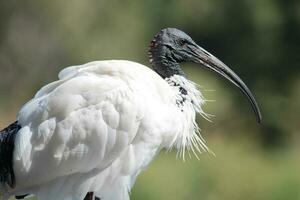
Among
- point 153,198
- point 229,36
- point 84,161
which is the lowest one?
point 153,198

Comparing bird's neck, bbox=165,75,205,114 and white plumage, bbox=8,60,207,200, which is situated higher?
bird's neck, bbox=165,75,205,114

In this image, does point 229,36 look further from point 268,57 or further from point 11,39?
point 11,39

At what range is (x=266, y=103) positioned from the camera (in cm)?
1267

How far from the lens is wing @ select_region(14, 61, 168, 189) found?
5.59 metres

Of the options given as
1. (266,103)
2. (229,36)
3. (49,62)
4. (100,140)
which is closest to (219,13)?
(229,36)

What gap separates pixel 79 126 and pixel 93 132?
0.08m

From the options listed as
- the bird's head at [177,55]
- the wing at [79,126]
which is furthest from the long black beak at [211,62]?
the wing at [79,126]

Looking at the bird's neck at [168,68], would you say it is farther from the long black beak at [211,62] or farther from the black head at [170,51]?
the long black beak at [211,62]

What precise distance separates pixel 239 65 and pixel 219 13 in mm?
802

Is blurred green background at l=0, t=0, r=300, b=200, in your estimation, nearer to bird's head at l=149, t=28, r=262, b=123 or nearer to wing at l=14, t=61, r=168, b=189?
bird's head at l=149, t=28, r=262, b=123

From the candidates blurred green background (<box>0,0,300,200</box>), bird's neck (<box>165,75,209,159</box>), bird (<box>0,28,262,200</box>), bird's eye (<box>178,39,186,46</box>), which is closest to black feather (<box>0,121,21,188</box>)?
bird (<box>0,28,262,200</box>)

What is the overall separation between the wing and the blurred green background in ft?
18.0

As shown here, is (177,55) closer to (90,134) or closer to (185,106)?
(185,106)

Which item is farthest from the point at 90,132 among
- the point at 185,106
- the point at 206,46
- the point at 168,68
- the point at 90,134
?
the point at 206,46
